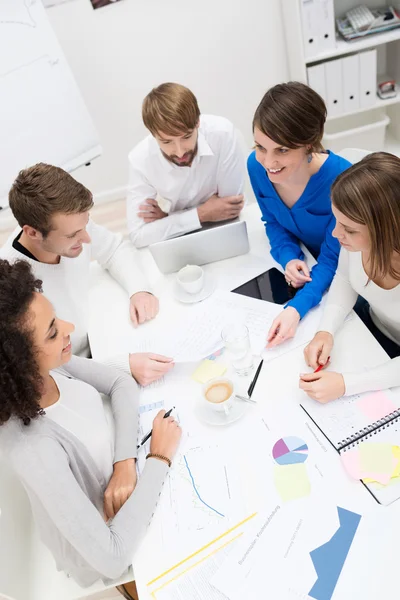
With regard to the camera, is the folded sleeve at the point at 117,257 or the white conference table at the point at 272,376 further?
the folded sleeve at the point at 117,257

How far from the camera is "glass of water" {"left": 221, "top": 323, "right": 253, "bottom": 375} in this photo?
4.27ft

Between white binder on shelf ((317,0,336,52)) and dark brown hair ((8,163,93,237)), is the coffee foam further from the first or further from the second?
white binder on shelf ((317,0,336,52))

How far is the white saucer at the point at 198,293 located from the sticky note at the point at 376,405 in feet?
1.95

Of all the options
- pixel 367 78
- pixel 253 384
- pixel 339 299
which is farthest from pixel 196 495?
pixel 367 78

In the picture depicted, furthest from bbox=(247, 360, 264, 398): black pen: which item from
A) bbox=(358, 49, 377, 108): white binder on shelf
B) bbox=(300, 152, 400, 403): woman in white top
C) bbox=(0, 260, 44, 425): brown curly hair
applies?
bbox=(358, 49, 377, 108): white binder on shelf

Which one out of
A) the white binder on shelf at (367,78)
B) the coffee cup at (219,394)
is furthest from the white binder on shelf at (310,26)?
the coffee cup at (219,394)

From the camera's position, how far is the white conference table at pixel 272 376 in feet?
2.93

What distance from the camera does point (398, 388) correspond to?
1.16 metres

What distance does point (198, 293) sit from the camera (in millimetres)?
1572

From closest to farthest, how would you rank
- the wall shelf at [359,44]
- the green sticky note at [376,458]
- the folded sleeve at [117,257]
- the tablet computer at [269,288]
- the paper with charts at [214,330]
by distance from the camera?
1. the green sticky note at [376,458]
2. the paper with charts at [214,330]
3. the tablet computer at [269,288]
4. the folded sleeve at [117,257]
5. the wall shelf at [359,44]

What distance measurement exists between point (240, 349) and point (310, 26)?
2073 mm

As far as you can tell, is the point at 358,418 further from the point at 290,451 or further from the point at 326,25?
the point at 326,25

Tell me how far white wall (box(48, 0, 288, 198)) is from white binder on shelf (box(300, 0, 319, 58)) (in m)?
0.29

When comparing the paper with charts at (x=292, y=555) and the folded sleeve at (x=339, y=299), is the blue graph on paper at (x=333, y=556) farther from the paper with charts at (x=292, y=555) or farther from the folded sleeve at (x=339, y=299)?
the folded sleeve at (x=339, y=299)
